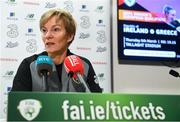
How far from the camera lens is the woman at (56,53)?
10.3 ft

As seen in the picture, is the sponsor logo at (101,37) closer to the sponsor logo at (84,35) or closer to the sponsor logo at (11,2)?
the sponsor logo at (84,35)

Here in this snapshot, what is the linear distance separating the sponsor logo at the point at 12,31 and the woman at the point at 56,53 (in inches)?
9.3

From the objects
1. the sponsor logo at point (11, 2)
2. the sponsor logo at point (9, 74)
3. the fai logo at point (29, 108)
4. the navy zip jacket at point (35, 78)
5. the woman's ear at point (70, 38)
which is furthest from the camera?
the woman's ear at point (70, 38)

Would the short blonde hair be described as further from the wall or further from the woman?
the wall

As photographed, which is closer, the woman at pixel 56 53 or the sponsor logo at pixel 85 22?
the woman at pixel 56 53

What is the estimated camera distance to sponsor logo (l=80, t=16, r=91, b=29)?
348cm

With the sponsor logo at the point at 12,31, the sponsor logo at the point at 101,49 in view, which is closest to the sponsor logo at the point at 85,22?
the sponsor logo at the point at 101,49

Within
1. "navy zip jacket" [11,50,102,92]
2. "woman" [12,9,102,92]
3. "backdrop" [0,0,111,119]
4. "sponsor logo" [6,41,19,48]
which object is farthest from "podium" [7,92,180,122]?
"sponsor logo" [6,41,19,48]

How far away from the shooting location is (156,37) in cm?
362

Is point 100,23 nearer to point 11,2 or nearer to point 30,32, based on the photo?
point 30,32

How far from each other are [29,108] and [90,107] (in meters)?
0.24

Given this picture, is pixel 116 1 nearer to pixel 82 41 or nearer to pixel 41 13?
pixel 82 41

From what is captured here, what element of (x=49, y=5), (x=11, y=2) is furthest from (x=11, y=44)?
(x=49, y=5)

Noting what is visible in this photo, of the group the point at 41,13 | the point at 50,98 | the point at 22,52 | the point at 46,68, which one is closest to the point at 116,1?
the point at 41,13
